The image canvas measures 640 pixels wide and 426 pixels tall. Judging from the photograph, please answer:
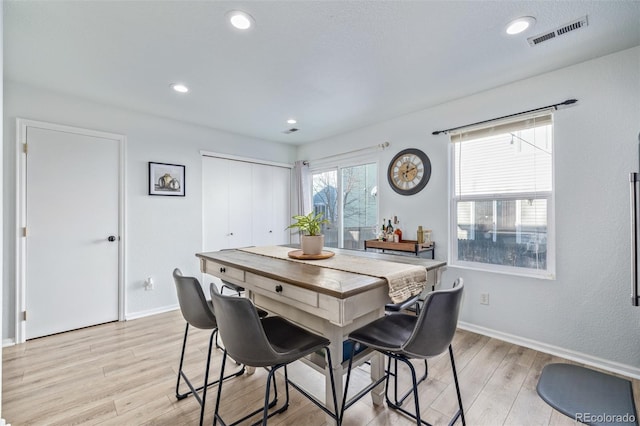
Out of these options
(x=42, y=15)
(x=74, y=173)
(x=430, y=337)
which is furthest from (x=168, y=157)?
(x=430, y=337)

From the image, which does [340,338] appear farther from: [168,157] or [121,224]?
[168,157]

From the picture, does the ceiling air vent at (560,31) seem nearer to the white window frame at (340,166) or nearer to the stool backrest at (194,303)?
the white window frame at (340,166)

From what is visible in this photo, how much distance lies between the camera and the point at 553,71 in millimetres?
2576

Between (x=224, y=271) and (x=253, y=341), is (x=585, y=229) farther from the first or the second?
(x=224, y=271)

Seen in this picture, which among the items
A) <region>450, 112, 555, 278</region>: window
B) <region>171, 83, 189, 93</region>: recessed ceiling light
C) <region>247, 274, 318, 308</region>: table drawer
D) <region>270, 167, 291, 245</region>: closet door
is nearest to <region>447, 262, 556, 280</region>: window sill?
<region>450, 112, 555, 278</region>: window

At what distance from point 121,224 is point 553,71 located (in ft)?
15.3

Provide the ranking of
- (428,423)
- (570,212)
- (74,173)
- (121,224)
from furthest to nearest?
(121,224) < (74,173) < (570,212) < (428,423)

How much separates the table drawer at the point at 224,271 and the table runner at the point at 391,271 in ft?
1.16

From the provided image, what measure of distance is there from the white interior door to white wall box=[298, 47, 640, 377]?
4.09m

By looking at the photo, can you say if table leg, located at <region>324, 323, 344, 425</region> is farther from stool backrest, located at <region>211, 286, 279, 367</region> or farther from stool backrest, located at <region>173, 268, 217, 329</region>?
stool backrest, located at <region>173, 268, 217, 329</region>

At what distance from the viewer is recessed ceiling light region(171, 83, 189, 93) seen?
9.24ft

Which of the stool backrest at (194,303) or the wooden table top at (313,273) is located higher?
the wooden table top at (313,273)

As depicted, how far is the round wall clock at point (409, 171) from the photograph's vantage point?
3492 mm

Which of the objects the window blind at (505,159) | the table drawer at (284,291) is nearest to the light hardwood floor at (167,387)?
the table drawer at (284,291)
